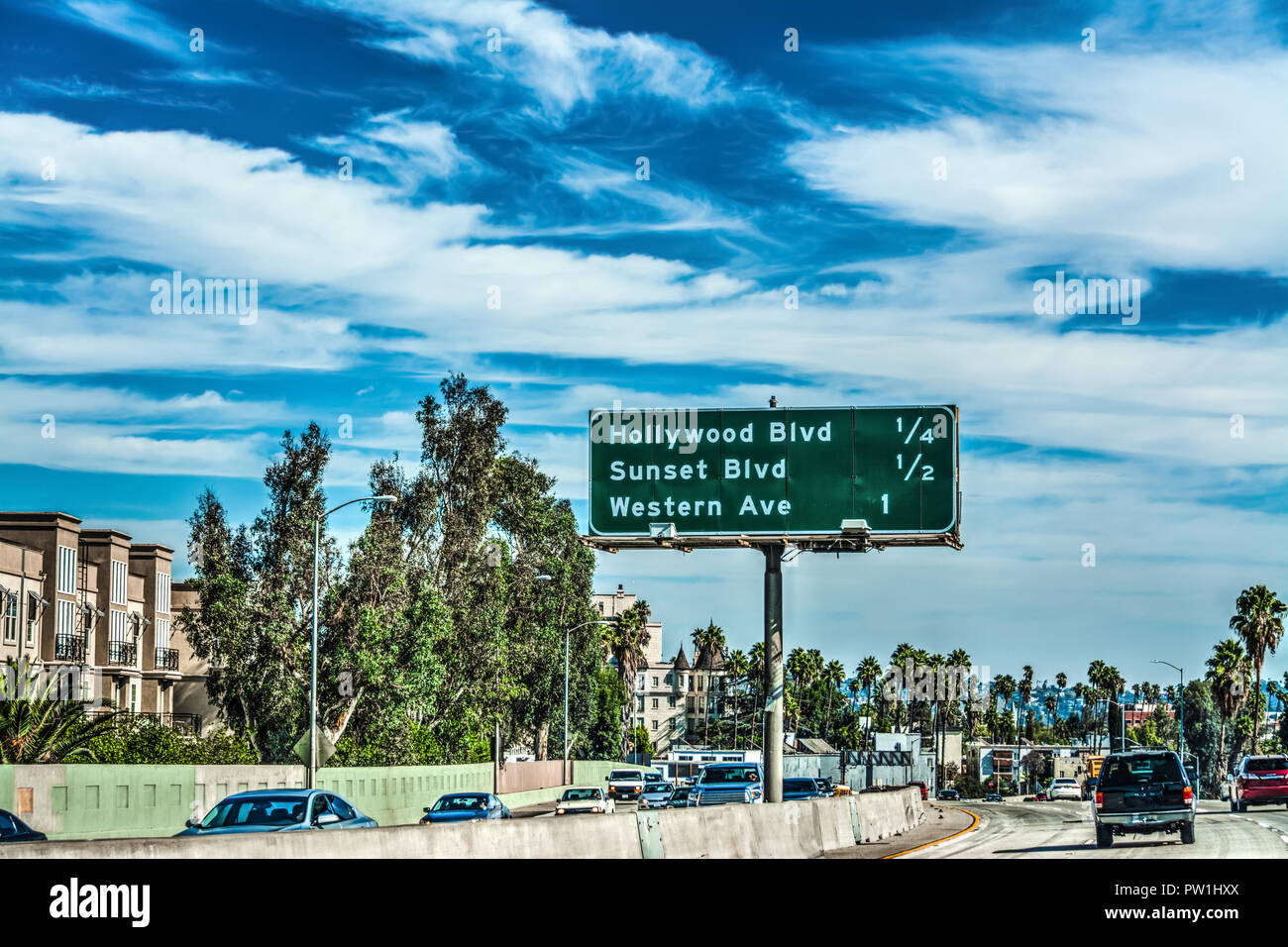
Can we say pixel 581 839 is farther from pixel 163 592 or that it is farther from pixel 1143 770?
pixel 163 592

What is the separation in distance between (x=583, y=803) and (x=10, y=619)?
27.3 meters

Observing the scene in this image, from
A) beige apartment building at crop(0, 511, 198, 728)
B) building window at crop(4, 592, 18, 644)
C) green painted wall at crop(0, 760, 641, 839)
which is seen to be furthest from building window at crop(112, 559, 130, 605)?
green painted wall at crop(0, 760, 641, 839)

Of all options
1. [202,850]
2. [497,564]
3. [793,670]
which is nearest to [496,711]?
[497,564]

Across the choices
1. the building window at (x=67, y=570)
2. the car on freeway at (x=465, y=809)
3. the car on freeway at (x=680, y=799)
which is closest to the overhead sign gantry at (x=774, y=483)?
the car on freeway at (x=465, y=809)

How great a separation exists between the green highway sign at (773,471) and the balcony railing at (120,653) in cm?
4603

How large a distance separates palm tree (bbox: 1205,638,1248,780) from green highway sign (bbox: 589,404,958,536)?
9027cm

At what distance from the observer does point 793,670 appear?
158 meters

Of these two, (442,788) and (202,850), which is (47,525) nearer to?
(442,788)

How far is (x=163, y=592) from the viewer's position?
78.1m

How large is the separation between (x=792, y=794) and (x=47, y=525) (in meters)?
38.4

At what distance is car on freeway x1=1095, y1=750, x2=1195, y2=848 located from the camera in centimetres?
2447

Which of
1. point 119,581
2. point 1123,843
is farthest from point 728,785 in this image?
point 119,581

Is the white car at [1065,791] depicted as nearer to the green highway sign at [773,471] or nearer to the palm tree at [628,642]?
the palm tree at [628,642]

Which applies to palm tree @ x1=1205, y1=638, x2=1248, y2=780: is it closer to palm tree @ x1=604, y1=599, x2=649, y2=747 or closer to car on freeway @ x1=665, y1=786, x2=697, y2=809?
palm tree @ x1=604, y1=599, x2=649, y2=747
